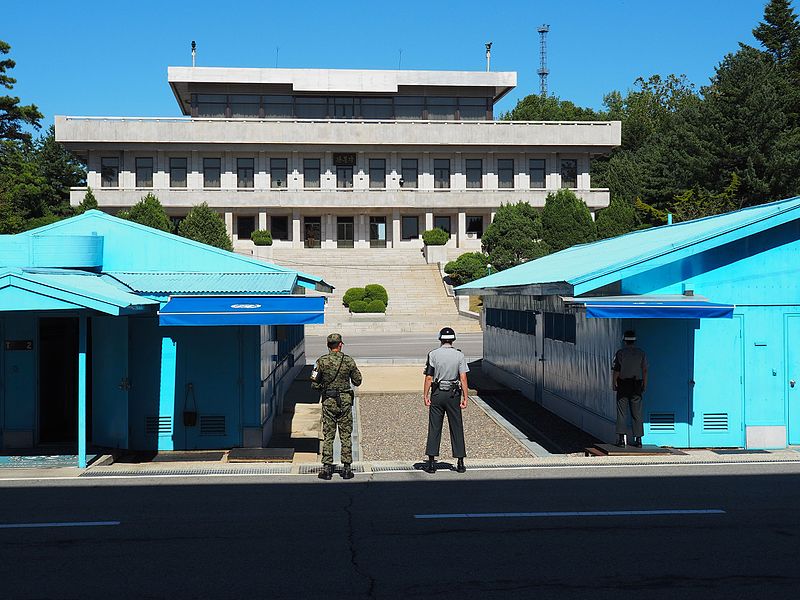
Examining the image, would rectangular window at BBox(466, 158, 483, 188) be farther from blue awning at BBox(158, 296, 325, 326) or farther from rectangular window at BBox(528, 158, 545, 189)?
blue awning at BBox(158, 296, 325, 326)

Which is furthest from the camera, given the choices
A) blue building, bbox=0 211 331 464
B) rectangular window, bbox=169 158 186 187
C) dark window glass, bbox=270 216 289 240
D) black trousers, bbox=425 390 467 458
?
dark window glass, bbox=270 216 289 240

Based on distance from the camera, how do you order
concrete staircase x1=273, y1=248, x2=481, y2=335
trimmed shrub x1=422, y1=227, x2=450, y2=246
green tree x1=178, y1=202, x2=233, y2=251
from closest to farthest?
concrete staircase x1=273, y1=248, x2=481, y2=335, green tree x1=178, y1=202, x2=233, y2=251, trimmed shrub x1=422, y1=227, x2=450, y2=246

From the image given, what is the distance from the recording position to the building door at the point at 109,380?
13.2 m

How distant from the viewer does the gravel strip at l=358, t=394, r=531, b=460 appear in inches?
536

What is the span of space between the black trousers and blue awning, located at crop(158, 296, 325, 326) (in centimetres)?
215

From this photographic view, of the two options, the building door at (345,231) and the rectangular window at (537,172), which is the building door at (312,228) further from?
the rectangular window at (537,172)

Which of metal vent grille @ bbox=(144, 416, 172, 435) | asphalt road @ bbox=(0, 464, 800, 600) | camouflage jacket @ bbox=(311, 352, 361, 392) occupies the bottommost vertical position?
asphalt road @ bbox=(0, 464, 800, 600)

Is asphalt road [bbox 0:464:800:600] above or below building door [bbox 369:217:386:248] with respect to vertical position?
below

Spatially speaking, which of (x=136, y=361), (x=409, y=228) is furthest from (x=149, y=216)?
(x=136, y=361)

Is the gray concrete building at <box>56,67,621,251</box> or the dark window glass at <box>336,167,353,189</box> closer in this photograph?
the gray concrete building at <box>56,67,621,251</box>

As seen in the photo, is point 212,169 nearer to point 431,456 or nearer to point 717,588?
point 431,456

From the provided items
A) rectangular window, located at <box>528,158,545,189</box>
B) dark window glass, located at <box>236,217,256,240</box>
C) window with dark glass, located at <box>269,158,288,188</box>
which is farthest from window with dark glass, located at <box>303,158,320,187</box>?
rectangular window, located at <box>528,158,545,189</box>

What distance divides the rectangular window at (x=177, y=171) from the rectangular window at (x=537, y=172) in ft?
88.7

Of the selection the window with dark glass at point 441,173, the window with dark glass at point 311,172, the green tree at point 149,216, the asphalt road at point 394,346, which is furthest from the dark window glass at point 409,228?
the asphalt road at point 394,346
